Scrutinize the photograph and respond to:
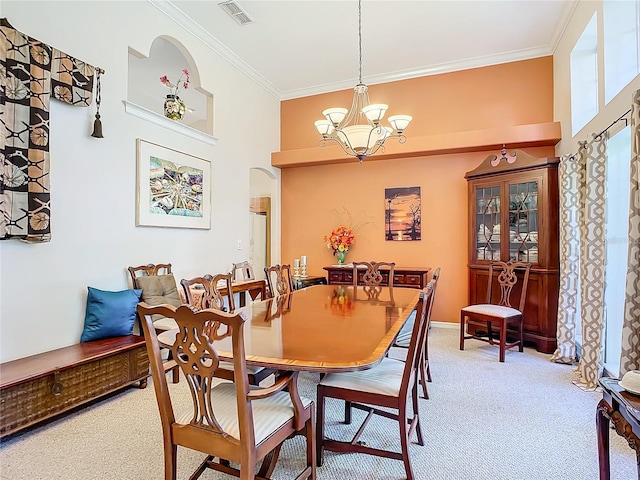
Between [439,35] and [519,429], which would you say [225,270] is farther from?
[439,35]

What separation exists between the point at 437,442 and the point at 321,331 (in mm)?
1051

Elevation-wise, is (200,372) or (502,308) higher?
(200,372)

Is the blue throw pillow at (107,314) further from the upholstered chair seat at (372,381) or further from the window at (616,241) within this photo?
the window at (616,241)

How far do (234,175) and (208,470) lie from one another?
3716 mm

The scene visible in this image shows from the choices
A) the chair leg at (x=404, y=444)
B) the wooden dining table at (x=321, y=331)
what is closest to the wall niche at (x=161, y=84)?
the wooden dining table at (x=321, y=331)

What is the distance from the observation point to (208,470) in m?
1.94

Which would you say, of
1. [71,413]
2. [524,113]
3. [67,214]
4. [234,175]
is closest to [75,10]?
[67,214]

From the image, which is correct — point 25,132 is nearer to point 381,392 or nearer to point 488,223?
point 381,392

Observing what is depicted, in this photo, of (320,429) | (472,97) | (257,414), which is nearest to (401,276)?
(472,97)

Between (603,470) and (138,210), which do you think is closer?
(603,470)

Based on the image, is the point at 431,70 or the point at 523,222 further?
the point at 431,70

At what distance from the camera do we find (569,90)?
395cm

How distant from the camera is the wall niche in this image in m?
3.78

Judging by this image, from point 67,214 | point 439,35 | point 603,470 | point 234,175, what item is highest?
point 439,35
